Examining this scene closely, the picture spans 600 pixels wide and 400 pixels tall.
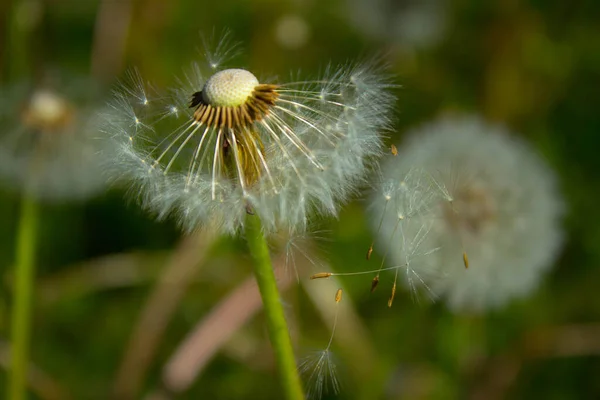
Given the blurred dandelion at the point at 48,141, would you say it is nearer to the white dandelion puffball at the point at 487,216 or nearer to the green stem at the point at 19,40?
the green stem at the point at 19,40

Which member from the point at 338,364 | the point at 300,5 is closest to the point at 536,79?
the point at 300,5

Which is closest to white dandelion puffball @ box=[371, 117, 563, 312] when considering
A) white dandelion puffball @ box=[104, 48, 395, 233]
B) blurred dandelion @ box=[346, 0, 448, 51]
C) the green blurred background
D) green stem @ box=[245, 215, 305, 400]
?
the green blurred background

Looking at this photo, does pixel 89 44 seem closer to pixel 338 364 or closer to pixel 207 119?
pixel 338 364

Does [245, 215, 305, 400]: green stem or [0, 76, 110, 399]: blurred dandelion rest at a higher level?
[0, 76, 110, 399]: blurred dandelion

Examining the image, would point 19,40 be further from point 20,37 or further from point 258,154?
point 258,154

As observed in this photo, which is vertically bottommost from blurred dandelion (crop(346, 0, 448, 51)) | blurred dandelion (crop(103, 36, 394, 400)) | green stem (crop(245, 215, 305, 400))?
green stem (crop(245, 215, 305, 400))

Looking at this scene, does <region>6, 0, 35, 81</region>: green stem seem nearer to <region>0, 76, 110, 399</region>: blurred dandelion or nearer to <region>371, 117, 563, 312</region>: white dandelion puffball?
<region>0, 76, 110, 399</region>: blurred dandelion
